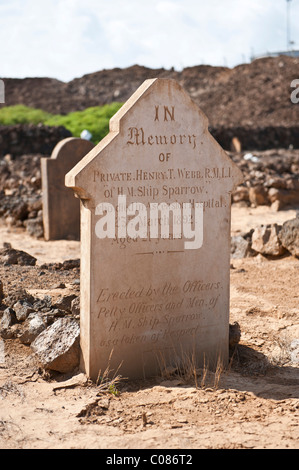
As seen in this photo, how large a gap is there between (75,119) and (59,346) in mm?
28763

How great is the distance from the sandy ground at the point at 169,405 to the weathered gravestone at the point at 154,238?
279 mm

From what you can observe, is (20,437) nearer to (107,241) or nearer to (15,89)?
(107,241)

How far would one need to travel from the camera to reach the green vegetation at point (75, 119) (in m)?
28.7

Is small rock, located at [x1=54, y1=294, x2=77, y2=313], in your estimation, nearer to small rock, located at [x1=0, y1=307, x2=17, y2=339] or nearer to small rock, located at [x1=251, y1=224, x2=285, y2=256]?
small rock, located at [x1=0, y1=307, x2=17, y2=339]

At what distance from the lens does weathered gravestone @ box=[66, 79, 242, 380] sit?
427 cm

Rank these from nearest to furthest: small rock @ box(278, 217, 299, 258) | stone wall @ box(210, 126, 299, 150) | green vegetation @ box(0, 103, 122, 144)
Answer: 1. small rock @ box(278, 217, 299, 258)
2. stone wall @ box(210, 126, 299, 150)
3. green vegetation @ box(0, 103, 122, 144)

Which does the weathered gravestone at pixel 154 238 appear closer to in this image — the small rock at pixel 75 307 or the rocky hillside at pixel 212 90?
the small rock at pixel 75 307

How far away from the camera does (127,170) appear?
4.32m

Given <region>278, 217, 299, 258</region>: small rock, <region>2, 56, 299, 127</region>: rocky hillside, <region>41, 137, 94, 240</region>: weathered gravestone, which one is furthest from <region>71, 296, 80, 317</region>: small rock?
<region>2, 56, 299, 127</region>: rocky hillside

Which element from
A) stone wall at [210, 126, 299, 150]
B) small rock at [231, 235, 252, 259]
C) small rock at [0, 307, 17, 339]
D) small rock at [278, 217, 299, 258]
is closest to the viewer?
small rock at [0, 307, 17, 339]

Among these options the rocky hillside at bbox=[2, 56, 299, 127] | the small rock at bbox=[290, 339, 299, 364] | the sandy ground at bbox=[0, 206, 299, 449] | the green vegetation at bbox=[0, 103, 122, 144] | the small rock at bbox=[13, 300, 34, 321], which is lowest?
the sandy ground at bbox=[0, 206, 299, 449]

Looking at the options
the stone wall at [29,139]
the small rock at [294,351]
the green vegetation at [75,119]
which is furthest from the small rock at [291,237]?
the green vegetation at [75,119]

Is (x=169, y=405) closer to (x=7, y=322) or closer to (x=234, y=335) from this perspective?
(x=234, y=335)

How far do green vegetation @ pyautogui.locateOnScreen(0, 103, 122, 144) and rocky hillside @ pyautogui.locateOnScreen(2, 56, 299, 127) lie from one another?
235 inches
